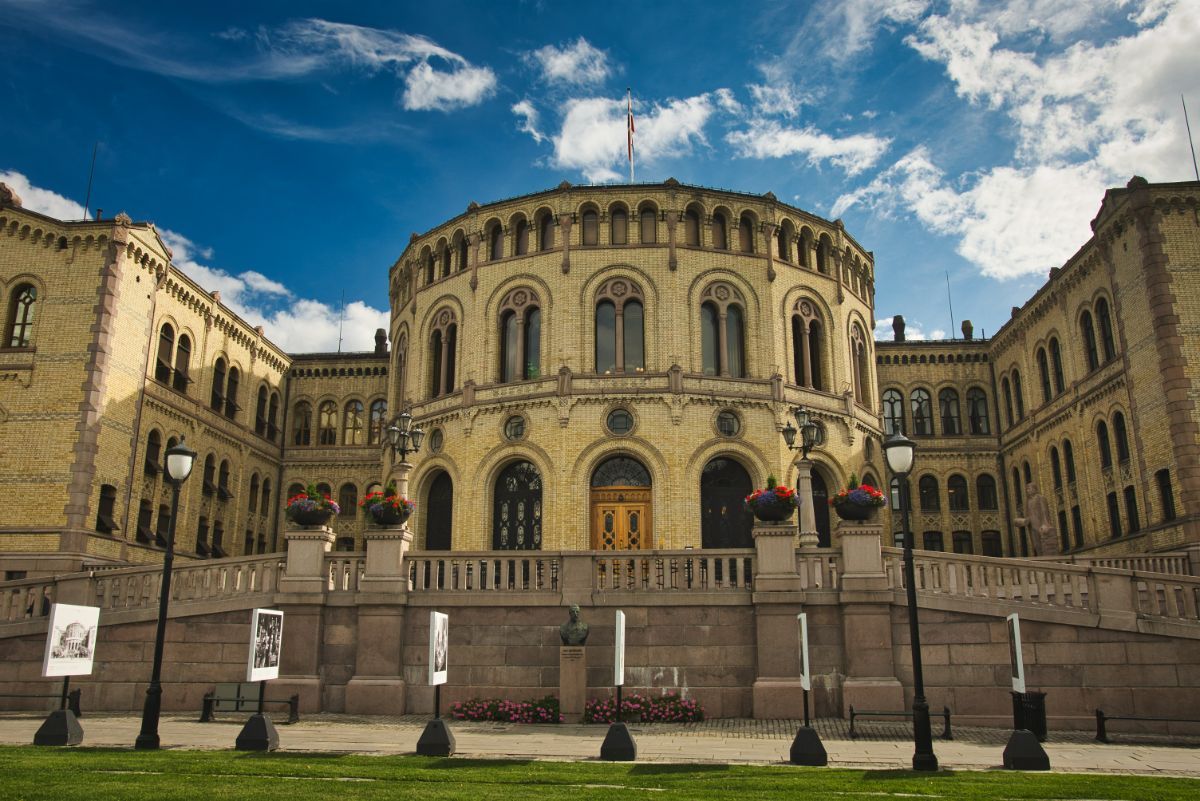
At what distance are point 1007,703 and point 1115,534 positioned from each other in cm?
1823

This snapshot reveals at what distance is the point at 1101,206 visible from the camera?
33.9m

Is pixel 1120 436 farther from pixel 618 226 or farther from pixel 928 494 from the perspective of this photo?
pixel 618 226

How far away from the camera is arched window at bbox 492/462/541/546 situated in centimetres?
3297

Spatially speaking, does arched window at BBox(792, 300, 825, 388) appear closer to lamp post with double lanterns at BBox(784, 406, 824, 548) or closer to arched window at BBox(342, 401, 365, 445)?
lamp post with double lanterns at BBox(784, 406, 824, 548)

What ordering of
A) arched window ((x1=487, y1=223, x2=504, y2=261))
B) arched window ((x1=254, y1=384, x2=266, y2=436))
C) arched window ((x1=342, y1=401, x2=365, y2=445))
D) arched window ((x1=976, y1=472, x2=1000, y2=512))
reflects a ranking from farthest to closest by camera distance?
arched window ((x1=342, y1=401, x2=365, y2=445)) → arched window ((x1=254, y1=384, x2=266, y2=436)) → arched window ((x1=976, y1=472, x2=1000, y2=512)) → arched window ((x1=487, y1=223, x2=504, y2=261))

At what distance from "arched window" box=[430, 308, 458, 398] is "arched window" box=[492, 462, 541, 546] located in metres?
4.77

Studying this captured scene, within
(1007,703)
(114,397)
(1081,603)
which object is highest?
(114,397)

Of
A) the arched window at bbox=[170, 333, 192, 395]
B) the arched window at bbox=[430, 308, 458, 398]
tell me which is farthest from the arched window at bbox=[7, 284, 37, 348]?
the arched window at bbox=[430, 308, 458, 398]

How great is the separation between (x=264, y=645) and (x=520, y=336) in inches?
823

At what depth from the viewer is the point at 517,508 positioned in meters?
33.3

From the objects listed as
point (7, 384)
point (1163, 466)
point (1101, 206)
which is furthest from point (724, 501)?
point (7, 384)

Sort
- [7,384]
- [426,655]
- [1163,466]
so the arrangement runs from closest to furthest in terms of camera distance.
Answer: [426,655] → [1163,466] → [7,384]

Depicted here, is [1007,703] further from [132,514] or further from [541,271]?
[132,514]

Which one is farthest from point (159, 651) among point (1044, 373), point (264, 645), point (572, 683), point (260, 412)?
point (1044, 373)
